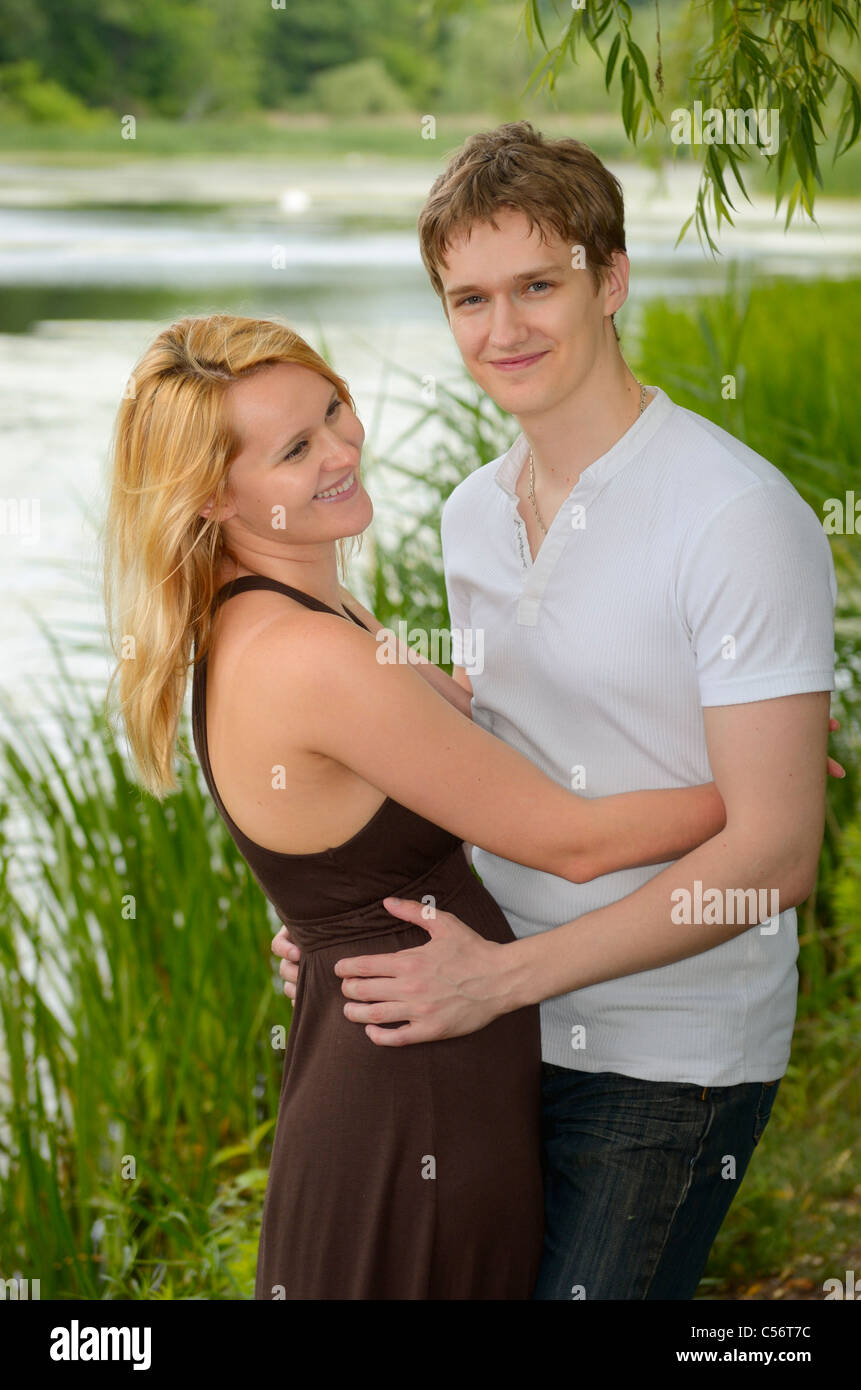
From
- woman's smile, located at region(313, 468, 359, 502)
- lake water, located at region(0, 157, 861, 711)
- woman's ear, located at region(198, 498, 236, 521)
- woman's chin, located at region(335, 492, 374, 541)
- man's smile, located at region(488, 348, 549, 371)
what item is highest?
lake water, located at region(0, 157, 861, 711)

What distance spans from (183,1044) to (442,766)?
1.43m

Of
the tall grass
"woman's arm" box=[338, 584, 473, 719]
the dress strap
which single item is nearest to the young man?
"woman's arm" box=[338, 584, 473, 719]

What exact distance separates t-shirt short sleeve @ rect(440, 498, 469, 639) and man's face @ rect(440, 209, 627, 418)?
0.74 ft

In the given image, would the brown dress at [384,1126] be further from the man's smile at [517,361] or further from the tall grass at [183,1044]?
the tall grass at [183,1044]

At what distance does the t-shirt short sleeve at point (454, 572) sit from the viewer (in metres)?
1.60

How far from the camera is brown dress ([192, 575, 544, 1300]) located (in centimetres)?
133

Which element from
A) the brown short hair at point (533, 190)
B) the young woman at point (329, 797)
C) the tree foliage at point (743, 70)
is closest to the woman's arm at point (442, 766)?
the young woman at point (329, 797)

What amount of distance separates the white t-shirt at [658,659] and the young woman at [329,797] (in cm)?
8

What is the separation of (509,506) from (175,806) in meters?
1.42

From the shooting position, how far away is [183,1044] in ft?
8.25

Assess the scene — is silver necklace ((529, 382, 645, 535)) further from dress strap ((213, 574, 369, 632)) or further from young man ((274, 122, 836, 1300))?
dress strap ((213, 574, 369, 632))

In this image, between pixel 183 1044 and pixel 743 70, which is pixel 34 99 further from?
pixel 743 70

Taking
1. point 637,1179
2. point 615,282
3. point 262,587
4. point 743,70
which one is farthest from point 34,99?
point 637,1179

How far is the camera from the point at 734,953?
55.2 inches
